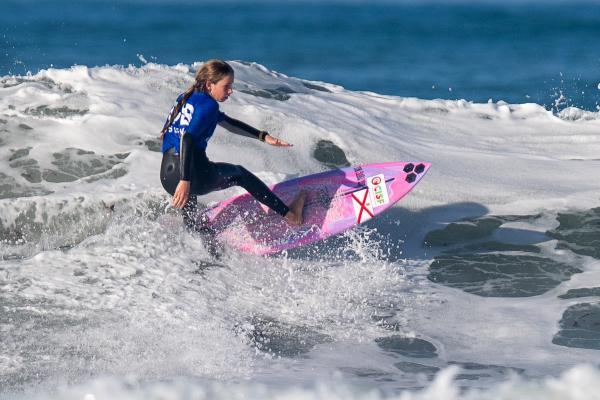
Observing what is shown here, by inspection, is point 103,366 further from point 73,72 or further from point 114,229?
point 73,72

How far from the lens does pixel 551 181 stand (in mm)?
10117

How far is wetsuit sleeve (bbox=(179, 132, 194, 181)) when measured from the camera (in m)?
7.66

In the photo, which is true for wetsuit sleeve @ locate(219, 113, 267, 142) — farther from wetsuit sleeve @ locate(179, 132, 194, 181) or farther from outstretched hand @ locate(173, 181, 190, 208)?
outstretched hand @ locate(173, 181, 190, 208)

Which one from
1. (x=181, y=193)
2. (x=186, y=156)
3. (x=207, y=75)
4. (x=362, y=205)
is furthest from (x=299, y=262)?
(x=207, y=75)

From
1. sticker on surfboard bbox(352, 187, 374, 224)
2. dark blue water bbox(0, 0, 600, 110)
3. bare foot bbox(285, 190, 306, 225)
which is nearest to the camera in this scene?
bare foot bbox(285, 190, 306, 225)

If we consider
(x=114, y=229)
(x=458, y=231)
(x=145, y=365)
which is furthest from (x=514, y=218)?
(x=145, y=365)

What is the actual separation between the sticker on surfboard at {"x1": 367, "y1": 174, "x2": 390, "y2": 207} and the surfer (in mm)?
834

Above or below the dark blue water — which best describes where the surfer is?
below

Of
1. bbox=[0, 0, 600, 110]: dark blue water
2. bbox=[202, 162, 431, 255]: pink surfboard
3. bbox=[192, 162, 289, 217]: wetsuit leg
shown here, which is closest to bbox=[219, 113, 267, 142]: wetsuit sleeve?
bbox=[192, 162, 289, 217]: wetsuit leg

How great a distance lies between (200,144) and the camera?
7871 mm

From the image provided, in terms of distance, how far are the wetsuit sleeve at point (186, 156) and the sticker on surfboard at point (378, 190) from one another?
1736mm

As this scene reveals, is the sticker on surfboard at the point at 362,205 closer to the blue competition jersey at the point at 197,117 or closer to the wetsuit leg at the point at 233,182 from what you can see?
the wetsuit leg at the point at 233,182

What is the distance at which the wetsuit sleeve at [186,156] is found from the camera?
766 cm

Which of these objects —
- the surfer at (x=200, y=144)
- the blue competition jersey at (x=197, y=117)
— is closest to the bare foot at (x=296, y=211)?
the surfer at (x=200, y=144)
